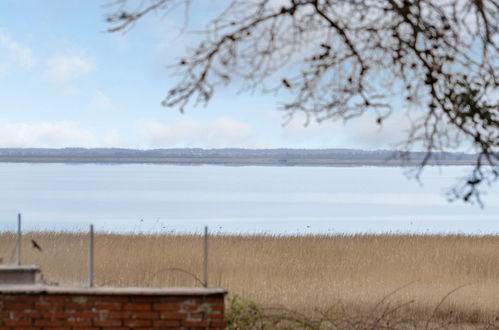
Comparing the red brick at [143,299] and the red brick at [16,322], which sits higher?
the red brick at [143,299]

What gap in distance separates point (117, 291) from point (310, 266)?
13.2 metres

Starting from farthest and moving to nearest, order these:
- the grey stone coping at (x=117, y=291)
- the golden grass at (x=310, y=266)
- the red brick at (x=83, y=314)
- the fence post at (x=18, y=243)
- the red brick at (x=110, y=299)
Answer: the golden grass at (x=310, y=266), the fence post at (x=18, y=243), the red brick at (x=83, y=314), the red brick at (x=110, y=299), the grey stone coping at (x=117, y=291)

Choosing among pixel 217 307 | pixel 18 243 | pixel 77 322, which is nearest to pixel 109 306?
pixel 77 322

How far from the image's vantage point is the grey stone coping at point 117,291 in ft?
36.3

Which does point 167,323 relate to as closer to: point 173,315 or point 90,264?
point 173,315

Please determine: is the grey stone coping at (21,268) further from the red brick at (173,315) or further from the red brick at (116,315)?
the red brick at (173,315)

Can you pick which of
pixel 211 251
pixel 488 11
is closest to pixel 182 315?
pixel 488 11

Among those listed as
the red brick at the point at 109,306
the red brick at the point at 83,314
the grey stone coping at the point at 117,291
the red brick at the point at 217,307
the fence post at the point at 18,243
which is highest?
the fence post at the point at 18,243

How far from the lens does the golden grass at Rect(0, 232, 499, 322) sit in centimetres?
1773

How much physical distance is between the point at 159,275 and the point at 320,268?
4.57 m

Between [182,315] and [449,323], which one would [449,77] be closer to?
[182,315]

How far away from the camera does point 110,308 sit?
11.2 metres

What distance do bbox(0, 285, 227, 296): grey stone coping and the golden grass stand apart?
98cm

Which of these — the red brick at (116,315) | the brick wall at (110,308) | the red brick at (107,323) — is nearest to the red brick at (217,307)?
the brick wall at (110,308)
